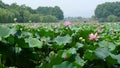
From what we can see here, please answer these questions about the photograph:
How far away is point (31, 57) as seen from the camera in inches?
62.7

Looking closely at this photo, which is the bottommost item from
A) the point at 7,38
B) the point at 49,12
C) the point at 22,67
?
the point at 49,12

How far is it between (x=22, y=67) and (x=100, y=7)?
64975 mm

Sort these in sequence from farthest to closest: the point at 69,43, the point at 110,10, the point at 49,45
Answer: the point at 110,10
the point at 69,43
the point at 49,45

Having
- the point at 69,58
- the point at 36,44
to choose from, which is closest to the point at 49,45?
the point at 36,44

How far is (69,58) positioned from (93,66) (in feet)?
0.33

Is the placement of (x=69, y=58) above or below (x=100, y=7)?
above

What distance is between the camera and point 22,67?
157cm

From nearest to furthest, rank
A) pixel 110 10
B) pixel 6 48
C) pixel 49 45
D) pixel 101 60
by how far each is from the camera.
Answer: pixel 101 60
pixel 6 48
pixel 49 45
pixel 110 10

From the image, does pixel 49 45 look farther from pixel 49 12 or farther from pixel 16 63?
pixel 49 12

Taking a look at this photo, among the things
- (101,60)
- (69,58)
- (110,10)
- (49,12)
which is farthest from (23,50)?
(49,12)

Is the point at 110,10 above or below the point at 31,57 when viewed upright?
below

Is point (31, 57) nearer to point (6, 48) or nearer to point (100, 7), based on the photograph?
point (6, 48)

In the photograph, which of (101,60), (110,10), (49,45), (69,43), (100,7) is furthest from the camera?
(100,7)

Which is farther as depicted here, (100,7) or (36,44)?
(100,7)
